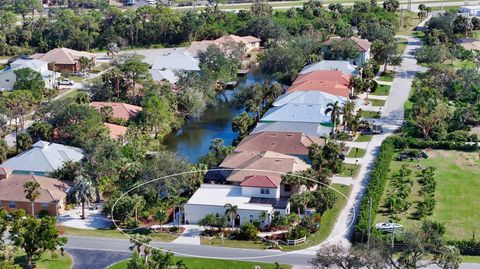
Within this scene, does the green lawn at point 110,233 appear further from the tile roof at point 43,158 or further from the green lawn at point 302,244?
the tile roof at point 43,158

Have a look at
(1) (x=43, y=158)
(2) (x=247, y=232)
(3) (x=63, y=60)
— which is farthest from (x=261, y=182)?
(3) (x=63, y=60)

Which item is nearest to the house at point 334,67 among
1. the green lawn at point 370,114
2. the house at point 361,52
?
the house at point 361,52

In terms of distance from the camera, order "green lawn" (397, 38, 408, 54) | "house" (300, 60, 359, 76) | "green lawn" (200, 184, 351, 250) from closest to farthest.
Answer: "green lawn" (200, 184, 351, 250), "house" (300, 60, 359, 76), "green lawn" (397, 38, 408, 54)

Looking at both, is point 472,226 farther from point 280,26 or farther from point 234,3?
point 234,3

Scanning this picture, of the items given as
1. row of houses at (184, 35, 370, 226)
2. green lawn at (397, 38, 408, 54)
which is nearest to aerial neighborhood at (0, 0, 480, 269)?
row of houses at (184, 35, 370, 226)

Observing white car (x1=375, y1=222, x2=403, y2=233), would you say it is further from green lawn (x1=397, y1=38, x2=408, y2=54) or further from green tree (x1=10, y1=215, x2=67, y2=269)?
green lawn (x1=397, y1=38, x2=408, y2=54)

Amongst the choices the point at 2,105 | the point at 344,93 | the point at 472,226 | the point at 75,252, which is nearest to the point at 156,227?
the point at 75,252

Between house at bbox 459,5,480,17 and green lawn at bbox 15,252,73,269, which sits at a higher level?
house at bbox 459,5,480,17
